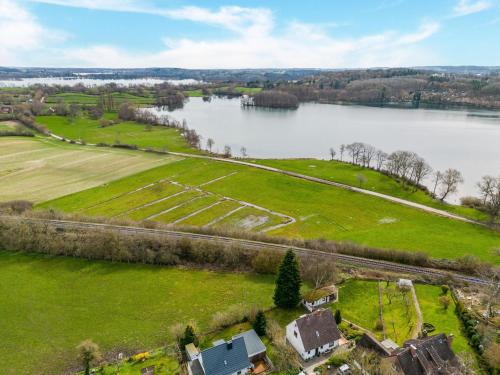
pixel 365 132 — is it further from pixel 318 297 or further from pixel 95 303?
pixel 95 303

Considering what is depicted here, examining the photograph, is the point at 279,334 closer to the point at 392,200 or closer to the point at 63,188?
the point at 392,200

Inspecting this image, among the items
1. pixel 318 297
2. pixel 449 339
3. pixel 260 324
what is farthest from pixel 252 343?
pixel 449 339

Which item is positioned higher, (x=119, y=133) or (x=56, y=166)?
(x=119, y=133)

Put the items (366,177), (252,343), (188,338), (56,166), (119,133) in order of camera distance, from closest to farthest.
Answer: (252,343), (188,338), (366,177), (56,166), (119,133)

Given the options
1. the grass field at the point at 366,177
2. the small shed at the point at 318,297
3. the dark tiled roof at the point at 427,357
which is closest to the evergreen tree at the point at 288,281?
the small shed at the point at 318,297

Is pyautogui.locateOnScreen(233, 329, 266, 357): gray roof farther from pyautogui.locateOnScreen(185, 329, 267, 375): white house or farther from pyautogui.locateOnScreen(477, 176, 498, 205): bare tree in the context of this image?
pyautogui.locateOnScreen(477, 176, 498, 205): bare tree
